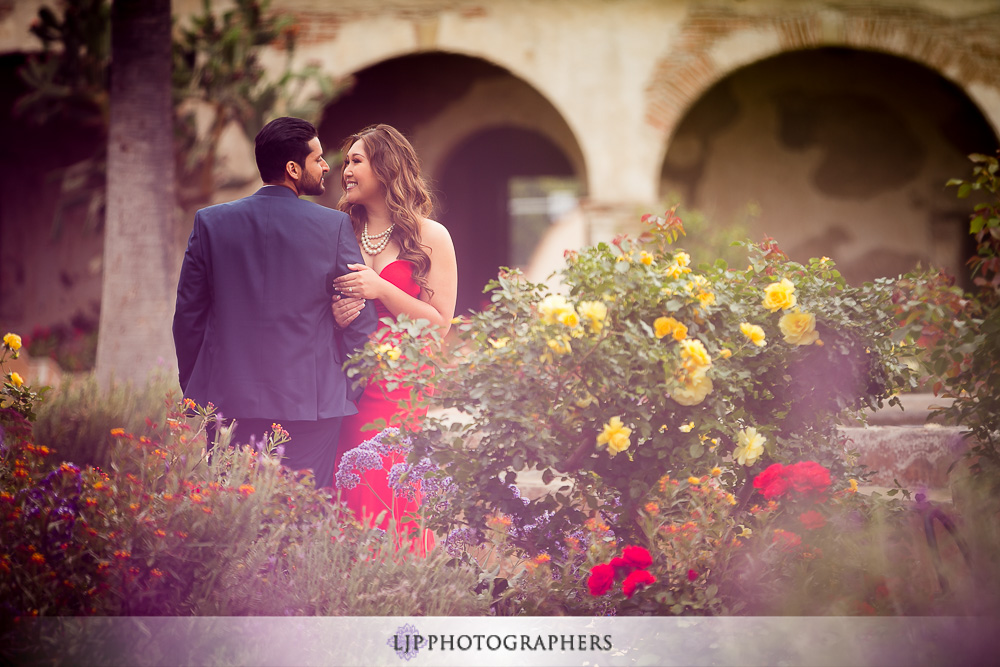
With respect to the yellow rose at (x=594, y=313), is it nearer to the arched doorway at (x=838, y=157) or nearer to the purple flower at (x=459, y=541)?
the purple flower at (x=459, y=541)

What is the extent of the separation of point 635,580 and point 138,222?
13.6 ft

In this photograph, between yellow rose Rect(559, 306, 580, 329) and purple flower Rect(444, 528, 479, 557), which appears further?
purple flower Rect(444, 528, 479, 557)

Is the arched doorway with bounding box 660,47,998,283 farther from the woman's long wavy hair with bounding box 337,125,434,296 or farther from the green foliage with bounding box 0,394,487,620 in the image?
the green foliage with bounding box 0,394,487,620

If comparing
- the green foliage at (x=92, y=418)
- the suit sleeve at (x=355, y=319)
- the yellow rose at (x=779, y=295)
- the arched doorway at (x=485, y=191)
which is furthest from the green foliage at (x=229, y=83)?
the yellow rose at (x=779, y=295)

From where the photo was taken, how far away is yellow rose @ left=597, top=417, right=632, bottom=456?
2.35m

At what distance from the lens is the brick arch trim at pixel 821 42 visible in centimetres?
809

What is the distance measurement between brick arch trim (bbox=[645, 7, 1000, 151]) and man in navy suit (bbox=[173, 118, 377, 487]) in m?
6.26

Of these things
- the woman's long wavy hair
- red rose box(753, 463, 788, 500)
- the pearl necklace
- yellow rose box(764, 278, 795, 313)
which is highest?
the woman's long wavy hair

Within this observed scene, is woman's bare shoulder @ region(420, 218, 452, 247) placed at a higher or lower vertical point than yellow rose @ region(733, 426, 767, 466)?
higher

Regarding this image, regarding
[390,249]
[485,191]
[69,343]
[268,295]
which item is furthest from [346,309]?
[485,191]

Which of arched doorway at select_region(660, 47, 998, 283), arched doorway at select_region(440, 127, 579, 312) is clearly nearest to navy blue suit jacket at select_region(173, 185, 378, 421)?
arched doorway at select_region(440, 127, 579, 312)

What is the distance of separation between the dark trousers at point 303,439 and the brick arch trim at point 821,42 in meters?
6.38

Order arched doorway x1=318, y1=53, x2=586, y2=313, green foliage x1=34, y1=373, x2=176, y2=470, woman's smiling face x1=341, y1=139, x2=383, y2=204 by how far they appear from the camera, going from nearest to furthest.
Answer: woman's smiling face x1=341, y1=139, x2=383, y2=204 → green foliage x1=34, y1=373, x2=176, y2=470 → arched doorway x1=318, y1=53, x2=586, y2=313

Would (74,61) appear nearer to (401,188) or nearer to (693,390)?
(401,188)
